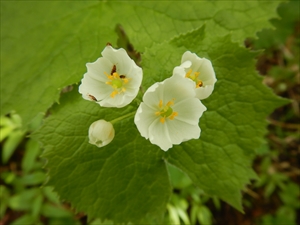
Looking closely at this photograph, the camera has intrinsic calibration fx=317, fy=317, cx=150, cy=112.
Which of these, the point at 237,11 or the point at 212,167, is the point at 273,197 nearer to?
the point at 212,167

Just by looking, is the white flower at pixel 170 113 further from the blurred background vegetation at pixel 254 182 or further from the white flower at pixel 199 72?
the blurred background vegetation at pixel 254 182

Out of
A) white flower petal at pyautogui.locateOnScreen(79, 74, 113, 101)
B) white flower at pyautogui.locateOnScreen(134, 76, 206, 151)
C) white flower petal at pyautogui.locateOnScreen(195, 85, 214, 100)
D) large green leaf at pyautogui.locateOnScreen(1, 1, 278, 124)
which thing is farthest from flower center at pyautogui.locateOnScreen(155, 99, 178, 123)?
large green leaf at pyautogui.locateOnScreen(1, 1, 278, 124)

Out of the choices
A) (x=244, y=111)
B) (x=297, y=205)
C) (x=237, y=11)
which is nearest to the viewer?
(x=244, y=111)

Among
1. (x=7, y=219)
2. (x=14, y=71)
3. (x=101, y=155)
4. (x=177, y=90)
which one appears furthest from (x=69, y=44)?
(x=7, y=219)

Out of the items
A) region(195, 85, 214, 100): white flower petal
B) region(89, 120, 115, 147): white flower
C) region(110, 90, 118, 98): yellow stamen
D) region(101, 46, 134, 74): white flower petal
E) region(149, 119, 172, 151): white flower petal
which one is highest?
region(101, 46, 134, 74): white flower petal

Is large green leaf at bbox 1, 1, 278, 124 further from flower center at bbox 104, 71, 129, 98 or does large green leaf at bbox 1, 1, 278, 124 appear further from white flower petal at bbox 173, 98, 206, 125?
white flower petal at bbox 173, 98, 206, 125
